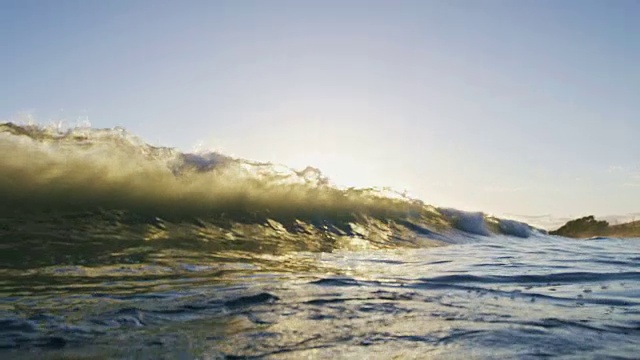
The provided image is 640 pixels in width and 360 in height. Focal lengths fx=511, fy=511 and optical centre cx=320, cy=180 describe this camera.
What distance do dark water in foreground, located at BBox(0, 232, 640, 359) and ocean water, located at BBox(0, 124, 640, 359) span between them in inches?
0.7

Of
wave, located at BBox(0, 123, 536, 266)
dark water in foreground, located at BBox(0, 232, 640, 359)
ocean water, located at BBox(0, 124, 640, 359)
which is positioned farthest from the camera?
wave, located at BBox(0, 123, 536, 266)

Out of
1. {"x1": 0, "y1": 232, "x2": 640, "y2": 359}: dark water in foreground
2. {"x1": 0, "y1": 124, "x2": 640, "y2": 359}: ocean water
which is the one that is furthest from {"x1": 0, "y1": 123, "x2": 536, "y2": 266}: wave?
{"x1": 0, "y1": 232, "x2": 640, "y2": 359}: dark water in foreground

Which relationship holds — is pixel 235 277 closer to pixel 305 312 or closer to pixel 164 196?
pixel 305 312

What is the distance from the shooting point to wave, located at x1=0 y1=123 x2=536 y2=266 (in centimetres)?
813

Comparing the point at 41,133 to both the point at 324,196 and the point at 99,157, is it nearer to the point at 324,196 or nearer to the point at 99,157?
the point at 99,157

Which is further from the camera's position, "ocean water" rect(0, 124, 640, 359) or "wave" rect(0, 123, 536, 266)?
"wave" rect(0, 123, 536, 266)

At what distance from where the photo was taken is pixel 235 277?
544cm

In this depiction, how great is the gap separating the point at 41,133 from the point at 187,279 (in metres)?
6.67

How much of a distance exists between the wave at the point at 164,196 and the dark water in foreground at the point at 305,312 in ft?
7.36

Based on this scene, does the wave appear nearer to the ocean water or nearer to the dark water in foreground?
the ocean water

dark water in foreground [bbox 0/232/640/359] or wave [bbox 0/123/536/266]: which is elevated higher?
wave [bbox 0/123/536/266]

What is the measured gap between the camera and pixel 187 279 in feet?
16.9

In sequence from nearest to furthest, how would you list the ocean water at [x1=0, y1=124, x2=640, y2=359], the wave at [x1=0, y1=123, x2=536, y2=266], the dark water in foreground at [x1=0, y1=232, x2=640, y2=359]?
the dark water in foreground at [x1=0, y1=232, x2=640, y2=359] → the ocean water at [x1=0, y1=124, x2=640, y2=359] → the wave at [x1=0, y1=123, x2=536, y2=266]

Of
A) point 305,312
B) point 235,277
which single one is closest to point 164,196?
point 235,277
